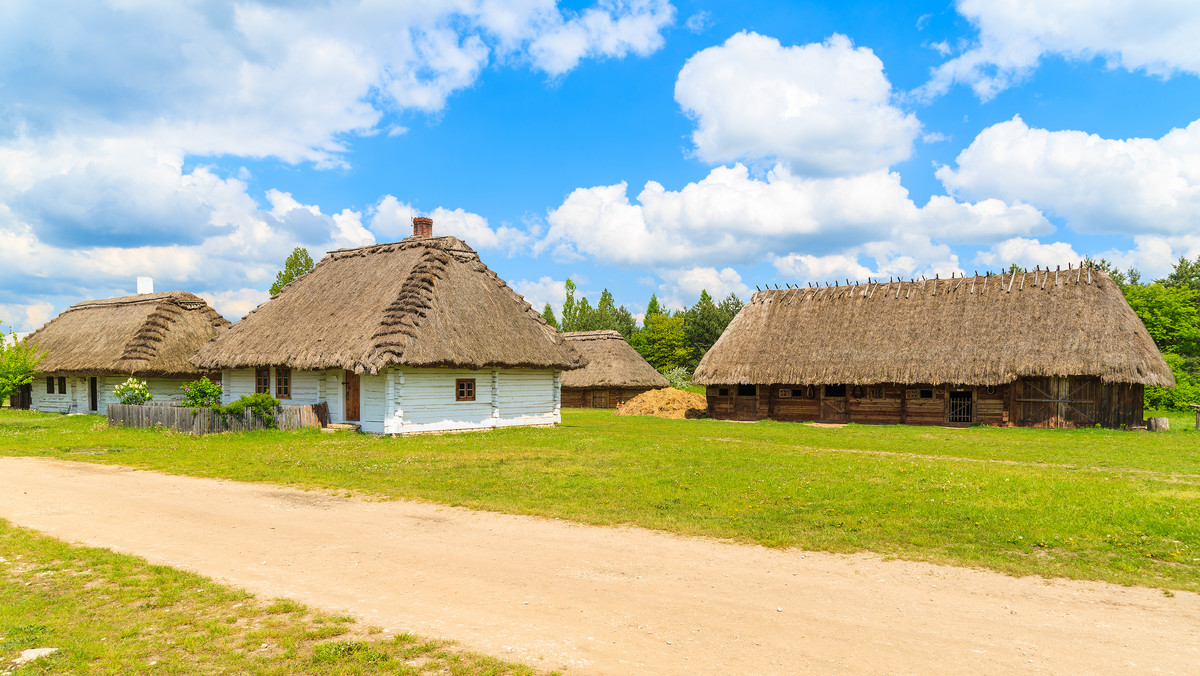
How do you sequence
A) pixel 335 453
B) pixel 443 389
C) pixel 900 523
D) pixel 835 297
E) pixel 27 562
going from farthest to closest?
pixel 835 297 → pixel 443 389 → pixel 335 453 → pixel 900 523 → pixel 27 562

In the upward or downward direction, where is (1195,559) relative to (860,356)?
downward

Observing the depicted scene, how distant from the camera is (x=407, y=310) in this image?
2417 cm

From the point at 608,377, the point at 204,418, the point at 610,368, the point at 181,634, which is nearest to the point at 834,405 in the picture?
the point at 608,377

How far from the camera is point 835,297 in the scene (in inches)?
1432

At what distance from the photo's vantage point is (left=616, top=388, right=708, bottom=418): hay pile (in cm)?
3800

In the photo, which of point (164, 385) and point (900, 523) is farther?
point (164, 385)

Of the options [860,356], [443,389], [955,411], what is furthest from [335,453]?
[955,411]

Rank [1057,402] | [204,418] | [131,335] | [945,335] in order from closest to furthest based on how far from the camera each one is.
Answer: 1. [204,418]
2. [1057,402]
3. [945,335]
4. [131,335]

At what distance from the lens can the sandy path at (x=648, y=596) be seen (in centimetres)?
536

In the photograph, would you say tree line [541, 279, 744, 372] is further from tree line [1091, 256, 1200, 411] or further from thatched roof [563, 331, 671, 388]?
tree line [1091, 256, 1200, 411]

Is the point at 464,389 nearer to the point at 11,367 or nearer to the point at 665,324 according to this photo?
the point at 11,367

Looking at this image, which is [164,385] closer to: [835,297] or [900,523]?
[835,297]

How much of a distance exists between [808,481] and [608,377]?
3220cm

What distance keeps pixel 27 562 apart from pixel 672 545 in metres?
7.53
